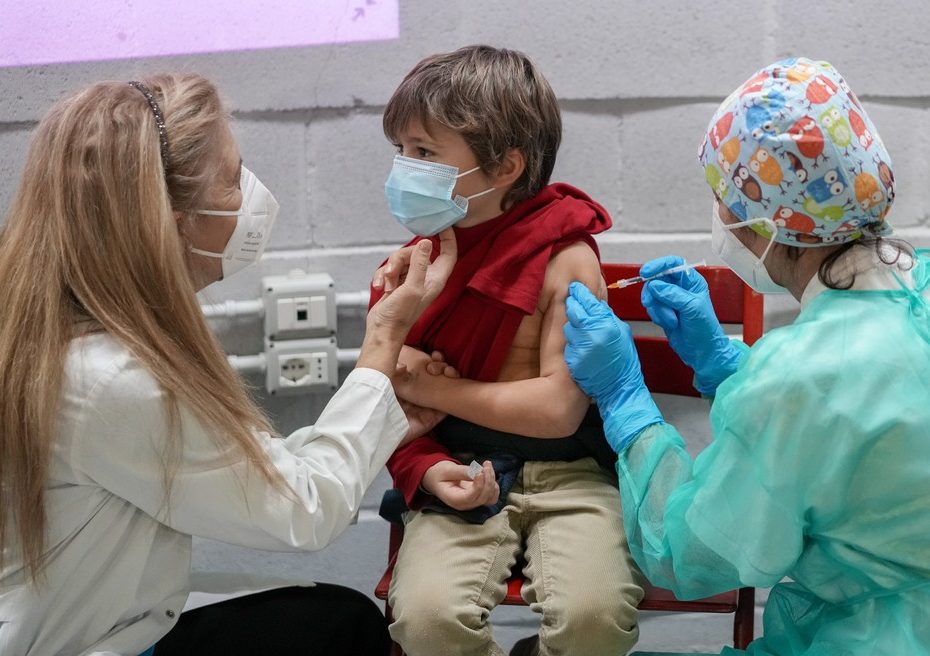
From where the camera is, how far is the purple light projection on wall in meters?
2.04

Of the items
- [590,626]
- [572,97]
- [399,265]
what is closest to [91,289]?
[399,265]

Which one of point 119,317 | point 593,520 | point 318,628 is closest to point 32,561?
point 119,317

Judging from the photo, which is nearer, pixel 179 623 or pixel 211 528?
pixel 211 528

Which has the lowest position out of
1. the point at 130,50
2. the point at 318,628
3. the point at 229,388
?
the point at 318,628

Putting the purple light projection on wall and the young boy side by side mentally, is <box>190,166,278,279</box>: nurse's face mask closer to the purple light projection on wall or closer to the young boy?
the young boy

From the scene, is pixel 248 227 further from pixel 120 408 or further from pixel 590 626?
pixel 590 626

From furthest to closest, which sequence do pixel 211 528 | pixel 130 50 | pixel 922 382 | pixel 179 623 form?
pixel 130 50 < pixel 179 623 < pixel 211 528 < pixel 922 382

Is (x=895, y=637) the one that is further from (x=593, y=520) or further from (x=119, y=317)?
(x=119, y=317)

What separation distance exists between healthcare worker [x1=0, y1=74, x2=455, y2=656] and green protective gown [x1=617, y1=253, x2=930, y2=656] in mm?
505

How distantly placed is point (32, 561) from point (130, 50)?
1123 mm

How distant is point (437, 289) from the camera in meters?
1.69

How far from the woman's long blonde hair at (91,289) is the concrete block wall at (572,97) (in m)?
0.76

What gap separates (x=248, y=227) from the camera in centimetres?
157

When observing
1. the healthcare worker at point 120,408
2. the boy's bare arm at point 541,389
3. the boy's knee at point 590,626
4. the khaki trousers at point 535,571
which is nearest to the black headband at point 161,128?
the healthcare worker at point 120,408
